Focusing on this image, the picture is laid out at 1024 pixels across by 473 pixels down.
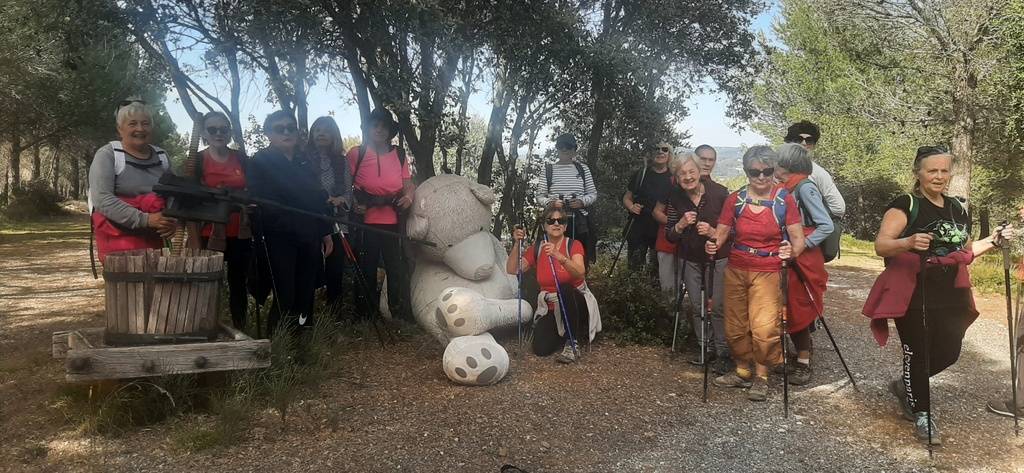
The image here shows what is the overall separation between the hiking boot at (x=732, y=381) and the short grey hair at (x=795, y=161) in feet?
5.61

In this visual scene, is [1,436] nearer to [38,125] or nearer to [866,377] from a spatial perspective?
[866,377]

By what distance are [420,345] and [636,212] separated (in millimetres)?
2737

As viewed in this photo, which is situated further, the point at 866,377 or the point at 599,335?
the point at 599,335

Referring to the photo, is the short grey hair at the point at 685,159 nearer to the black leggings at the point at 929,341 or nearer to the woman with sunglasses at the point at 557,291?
the woman with sunglasses at the point at 557,291

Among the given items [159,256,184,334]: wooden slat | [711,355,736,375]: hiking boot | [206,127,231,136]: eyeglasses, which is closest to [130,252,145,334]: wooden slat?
[159,256,184,334]: wooden slat

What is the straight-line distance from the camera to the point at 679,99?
966 cm

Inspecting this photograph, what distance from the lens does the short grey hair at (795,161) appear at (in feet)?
16.6

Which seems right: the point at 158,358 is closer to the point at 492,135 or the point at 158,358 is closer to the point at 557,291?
the point at 557,291

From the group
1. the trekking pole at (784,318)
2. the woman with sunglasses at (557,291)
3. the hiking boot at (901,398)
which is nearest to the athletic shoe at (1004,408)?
the hiking boot at (901,398)

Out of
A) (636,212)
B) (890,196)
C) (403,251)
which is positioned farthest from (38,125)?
(890,196)

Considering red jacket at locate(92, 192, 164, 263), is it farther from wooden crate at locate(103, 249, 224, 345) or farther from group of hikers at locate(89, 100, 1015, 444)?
wooden crate at locate(103, 249, 224, 345)

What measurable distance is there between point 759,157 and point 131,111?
4358 millimetres

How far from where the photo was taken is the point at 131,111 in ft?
13.7

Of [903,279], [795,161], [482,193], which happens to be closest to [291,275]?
[482,193]
